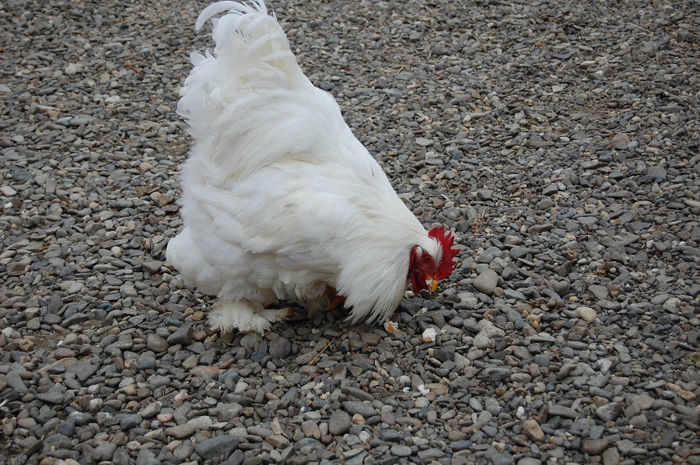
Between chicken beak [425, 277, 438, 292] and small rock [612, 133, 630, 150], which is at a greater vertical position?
small rock [612, 133, 630, 150]

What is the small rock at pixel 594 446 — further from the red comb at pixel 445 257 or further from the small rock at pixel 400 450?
the red comb at pixel 445 257

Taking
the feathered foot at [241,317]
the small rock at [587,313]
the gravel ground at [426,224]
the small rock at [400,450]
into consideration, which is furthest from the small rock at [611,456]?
the feathered foot at [241,317]

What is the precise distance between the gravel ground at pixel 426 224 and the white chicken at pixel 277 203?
17.3 inches

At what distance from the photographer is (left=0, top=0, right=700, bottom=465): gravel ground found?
11.9 ft

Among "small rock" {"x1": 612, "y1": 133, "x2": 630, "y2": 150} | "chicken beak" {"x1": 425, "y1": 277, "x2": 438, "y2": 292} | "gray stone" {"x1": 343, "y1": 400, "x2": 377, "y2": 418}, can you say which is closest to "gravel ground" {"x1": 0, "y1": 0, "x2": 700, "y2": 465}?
"gray stone" {"x1": 343, "y1": 400, "x2": 377, "y2": 418}

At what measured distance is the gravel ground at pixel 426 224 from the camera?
362cm

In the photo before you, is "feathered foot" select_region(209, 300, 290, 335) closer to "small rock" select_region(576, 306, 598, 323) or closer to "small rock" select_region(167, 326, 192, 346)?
"small rock" select_region(167, 326, 192, 346)

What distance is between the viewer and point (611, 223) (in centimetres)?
521

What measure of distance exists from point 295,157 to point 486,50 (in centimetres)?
462

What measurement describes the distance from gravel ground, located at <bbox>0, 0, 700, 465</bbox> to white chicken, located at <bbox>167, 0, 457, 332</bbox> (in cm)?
44

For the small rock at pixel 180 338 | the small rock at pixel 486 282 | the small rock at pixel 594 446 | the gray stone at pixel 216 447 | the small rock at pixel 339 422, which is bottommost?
the small rock at pixel 180 338

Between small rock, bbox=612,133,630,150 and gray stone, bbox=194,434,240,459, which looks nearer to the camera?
gray stone, bbox=194,434,240,459

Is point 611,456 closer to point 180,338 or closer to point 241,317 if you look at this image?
point 241,317

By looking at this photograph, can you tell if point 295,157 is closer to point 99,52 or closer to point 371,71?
point 371,71
